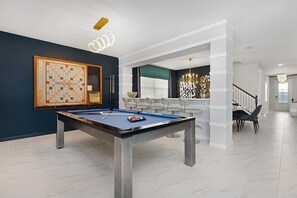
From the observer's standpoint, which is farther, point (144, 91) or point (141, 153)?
point (144, 91)

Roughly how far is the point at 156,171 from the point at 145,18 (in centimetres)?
298

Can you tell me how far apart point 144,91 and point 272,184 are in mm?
→ 6318

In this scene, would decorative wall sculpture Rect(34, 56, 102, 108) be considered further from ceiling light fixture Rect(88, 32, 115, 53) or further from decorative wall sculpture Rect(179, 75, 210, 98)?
decorative wall sculpture Rect(179, 75, 210, 98)

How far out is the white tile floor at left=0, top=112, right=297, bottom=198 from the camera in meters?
1.80

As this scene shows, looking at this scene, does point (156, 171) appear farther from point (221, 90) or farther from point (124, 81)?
point (124, 81)

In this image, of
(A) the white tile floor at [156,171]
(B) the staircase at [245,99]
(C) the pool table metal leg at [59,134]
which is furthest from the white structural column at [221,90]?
(B) the staircase at [245,99]

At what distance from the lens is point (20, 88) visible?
4023 mm

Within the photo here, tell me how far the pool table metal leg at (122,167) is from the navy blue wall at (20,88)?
156 inches

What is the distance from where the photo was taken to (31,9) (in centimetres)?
285

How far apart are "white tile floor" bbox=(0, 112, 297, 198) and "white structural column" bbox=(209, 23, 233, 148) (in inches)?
12.5

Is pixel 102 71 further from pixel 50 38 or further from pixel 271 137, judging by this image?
pixel 271 137

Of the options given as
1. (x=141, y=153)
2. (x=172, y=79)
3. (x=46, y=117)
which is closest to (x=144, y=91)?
(x=172, y=79)

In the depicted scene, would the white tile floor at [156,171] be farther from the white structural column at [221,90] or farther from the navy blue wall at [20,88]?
the navy blue wall at [20,88]

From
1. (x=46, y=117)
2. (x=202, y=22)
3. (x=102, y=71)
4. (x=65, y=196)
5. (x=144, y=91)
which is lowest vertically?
(x=65, y=196)
